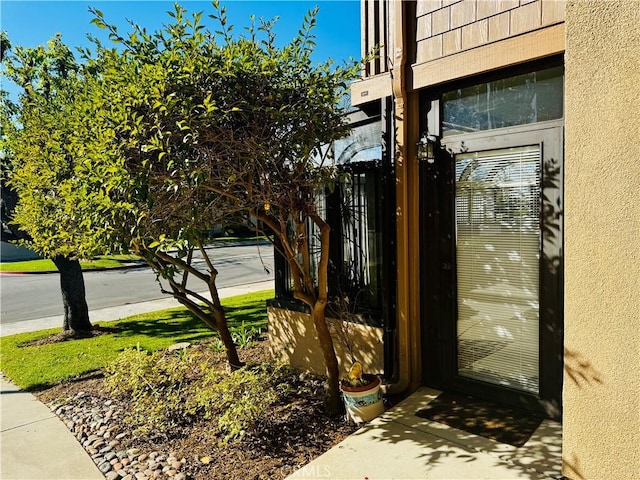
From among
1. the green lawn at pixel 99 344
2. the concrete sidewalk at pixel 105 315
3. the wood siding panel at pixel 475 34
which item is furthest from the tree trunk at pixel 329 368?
the concrete sidewalk at pixel 105 315

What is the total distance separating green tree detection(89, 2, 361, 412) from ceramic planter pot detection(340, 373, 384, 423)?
0.75 metres

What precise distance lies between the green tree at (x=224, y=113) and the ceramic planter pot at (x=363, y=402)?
0.75 m

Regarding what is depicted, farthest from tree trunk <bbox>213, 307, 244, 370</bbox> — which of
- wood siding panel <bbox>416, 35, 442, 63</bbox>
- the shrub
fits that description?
wood siding panel <bbox>416, 35, 442, 63</bbox>

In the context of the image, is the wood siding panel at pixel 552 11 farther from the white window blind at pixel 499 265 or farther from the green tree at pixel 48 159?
the green tree at pixel 48 159

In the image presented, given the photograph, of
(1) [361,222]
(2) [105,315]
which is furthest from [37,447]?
(2) [105,315]

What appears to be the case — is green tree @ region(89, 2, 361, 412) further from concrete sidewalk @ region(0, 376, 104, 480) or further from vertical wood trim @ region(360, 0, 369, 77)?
concrete sidewalk @ region(0, 376, 104, 480)

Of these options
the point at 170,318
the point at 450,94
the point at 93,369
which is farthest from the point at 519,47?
the point at 170,318

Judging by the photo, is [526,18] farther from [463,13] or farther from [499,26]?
[463,13]

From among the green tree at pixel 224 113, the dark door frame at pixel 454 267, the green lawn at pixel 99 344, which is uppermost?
the green tree at pixel 224 113

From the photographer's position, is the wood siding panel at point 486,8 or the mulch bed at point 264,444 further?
the wood siding panel at point 486,8

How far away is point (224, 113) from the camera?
292cm

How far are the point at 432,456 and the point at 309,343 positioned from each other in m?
1.95

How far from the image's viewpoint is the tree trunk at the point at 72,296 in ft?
21.8

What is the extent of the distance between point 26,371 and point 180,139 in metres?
4.01
